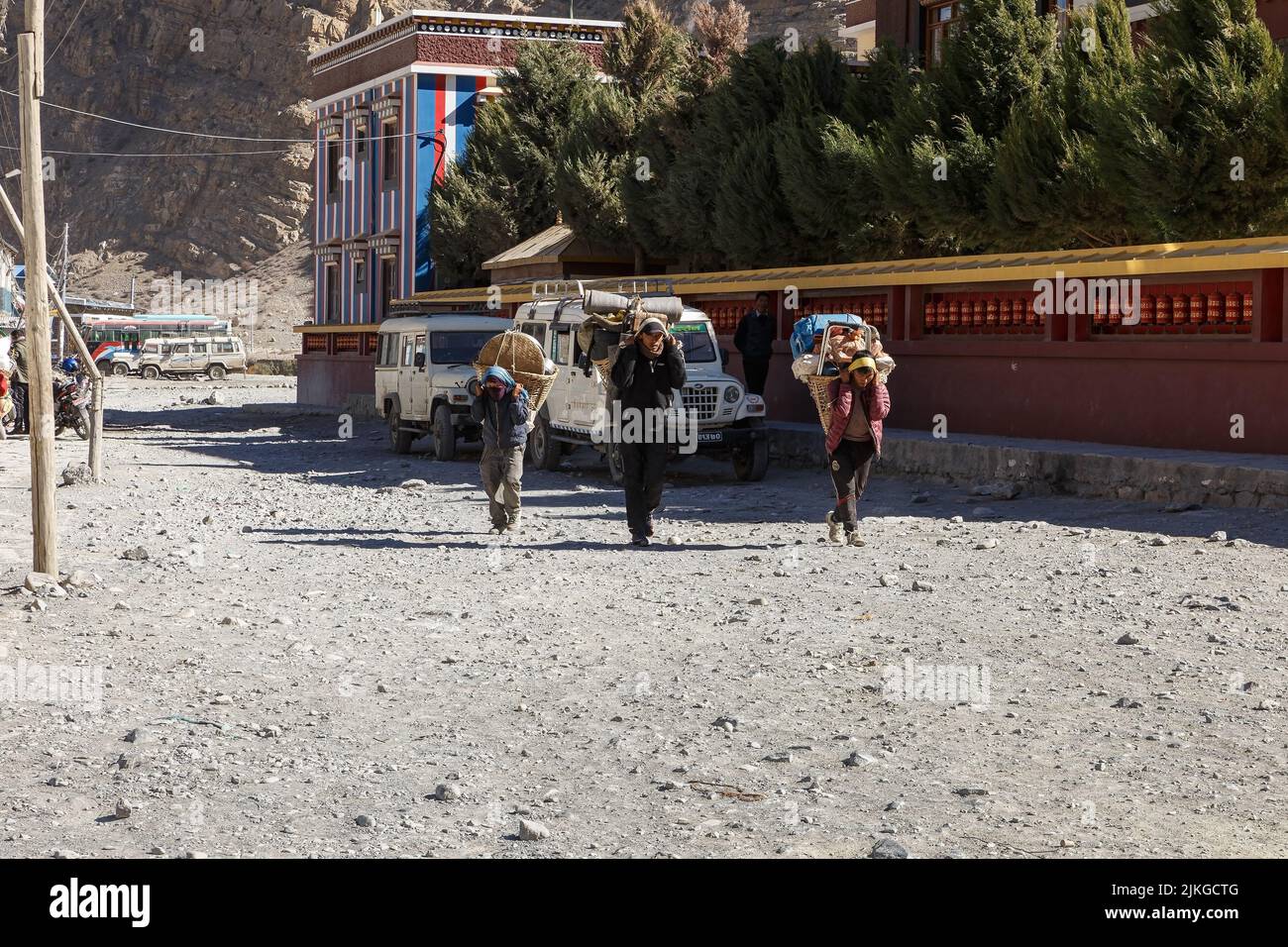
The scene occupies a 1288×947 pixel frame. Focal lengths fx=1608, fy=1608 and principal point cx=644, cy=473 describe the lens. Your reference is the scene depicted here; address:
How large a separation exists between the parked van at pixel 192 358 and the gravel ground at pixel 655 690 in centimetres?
6084

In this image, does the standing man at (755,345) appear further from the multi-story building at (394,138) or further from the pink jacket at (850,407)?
the multi-story building at (394,138)

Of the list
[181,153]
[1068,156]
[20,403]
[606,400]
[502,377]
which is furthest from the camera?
[181,153]

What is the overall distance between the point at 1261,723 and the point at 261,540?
9.23 metres

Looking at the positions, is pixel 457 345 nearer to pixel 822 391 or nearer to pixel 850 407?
pixel 822 391

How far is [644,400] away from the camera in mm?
13742

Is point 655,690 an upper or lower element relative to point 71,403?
lower

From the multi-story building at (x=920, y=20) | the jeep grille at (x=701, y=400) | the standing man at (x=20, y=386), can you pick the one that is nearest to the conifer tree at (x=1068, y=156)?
the jeep grille at (x=701, y=400)

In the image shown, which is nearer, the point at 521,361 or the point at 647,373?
the point at 647,373

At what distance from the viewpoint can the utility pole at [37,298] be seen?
10.6 m

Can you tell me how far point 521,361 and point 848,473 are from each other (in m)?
3.83

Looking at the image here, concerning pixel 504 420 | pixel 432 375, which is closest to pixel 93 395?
pixel 432 375

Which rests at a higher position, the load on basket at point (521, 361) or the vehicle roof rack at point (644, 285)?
the vehicle roof rack at point (644, 285)

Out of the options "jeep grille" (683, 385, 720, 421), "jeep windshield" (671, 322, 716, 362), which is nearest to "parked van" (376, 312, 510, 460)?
"jeep windshield" (671, 322, 716, 362)

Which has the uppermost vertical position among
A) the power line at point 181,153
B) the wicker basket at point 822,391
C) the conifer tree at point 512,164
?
the power line at point 181,153
